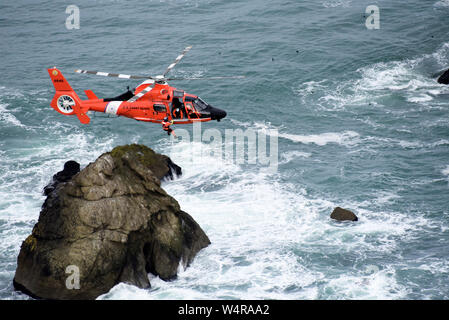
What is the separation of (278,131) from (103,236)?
26334 millimetres

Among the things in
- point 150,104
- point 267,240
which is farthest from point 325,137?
point 150,104

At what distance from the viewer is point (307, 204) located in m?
44.4

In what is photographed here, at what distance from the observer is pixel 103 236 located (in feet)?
108

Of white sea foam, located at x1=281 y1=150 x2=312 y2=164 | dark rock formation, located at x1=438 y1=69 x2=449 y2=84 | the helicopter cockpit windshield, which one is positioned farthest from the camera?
dark rock formation, located at x1=438 y1=69 x2=449 y2=84

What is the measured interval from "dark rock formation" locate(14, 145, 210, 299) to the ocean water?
1.31 m

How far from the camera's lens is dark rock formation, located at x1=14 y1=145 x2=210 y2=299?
3247 centimetres

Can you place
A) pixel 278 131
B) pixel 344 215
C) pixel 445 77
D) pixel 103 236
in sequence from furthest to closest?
1. pixel 445 77
2. pixel 278 131
3. pixel 344 215
4. pixel 103 236

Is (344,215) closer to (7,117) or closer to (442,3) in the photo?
(7,117)

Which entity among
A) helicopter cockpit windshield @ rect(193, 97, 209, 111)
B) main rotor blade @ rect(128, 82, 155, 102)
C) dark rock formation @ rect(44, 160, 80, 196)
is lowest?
A: dark rock formation @ rect(44, 160, 80, 196)

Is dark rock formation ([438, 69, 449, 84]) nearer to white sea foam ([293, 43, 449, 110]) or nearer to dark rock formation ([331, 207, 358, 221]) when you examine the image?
white sea foam ([293, 43, 449, 110])

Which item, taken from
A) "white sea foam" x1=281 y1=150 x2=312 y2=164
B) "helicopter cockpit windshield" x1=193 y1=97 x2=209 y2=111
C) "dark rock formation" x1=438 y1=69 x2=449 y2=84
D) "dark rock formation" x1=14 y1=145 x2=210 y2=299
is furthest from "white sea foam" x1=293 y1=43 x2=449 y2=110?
"dark rock formation" x1=14 y1=145 x2=210 y2=299

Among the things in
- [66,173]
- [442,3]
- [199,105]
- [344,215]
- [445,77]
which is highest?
[442,3]

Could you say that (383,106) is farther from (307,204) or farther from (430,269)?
(430,269)

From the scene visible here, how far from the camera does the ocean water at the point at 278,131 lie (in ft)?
123
